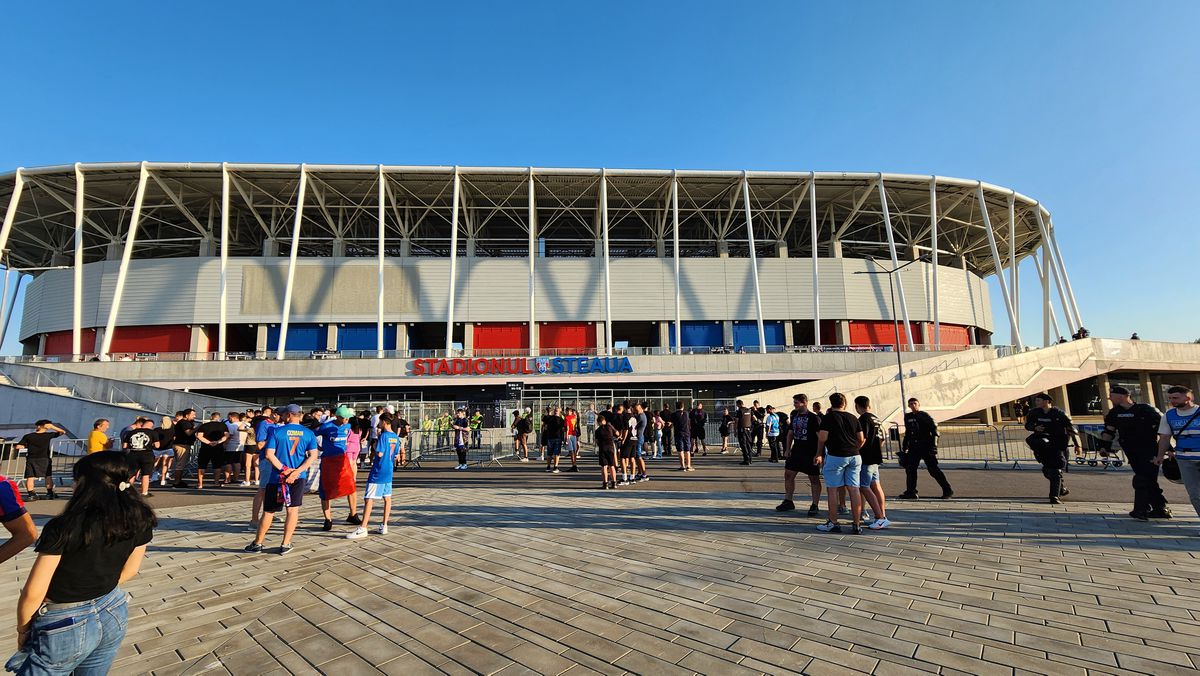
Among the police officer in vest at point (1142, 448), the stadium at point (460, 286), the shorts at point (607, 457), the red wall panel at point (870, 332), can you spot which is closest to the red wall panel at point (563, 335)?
the stadium at point (460, 286)

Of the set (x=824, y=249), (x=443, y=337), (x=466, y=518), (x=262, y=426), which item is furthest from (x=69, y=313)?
(x=824, y=249)

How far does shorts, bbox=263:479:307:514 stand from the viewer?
20.1 feet

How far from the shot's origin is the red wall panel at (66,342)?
3897 cm

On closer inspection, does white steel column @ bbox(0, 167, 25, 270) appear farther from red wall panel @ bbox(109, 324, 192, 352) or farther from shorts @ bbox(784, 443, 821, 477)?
shorts @ bbox(784, 443, 821, 477)

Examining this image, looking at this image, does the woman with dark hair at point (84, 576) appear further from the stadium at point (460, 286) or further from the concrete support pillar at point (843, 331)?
the concrete support pillar at point (843, 331)

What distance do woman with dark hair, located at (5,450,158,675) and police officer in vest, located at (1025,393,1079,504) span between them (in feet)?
33.1

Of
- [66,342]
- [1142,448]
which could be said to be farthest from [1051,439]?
[66,342]

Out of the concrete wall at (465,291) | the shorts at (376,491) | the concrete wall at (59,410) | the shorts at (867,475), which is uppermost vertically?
the concrete wall at (465,291)

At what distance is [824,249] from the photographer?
4622 centimetres

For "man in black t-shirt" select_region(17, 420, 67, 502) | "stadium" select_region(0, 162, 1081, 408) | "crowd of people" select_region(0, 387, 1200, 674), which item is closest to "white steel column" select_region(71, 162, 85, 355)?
"stadium" select_region(0, 162, 1081, 408)

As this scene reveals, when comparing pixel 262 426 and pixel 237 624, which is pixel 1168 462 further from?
pixel 262 426

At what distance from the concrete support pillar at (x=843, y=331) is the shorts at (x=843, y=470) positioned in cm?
3737

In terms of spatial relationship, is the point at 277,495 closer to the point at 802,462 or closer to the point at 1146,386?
the point at 802,462

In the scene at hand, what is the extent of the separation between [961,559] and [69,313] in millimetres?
54343
